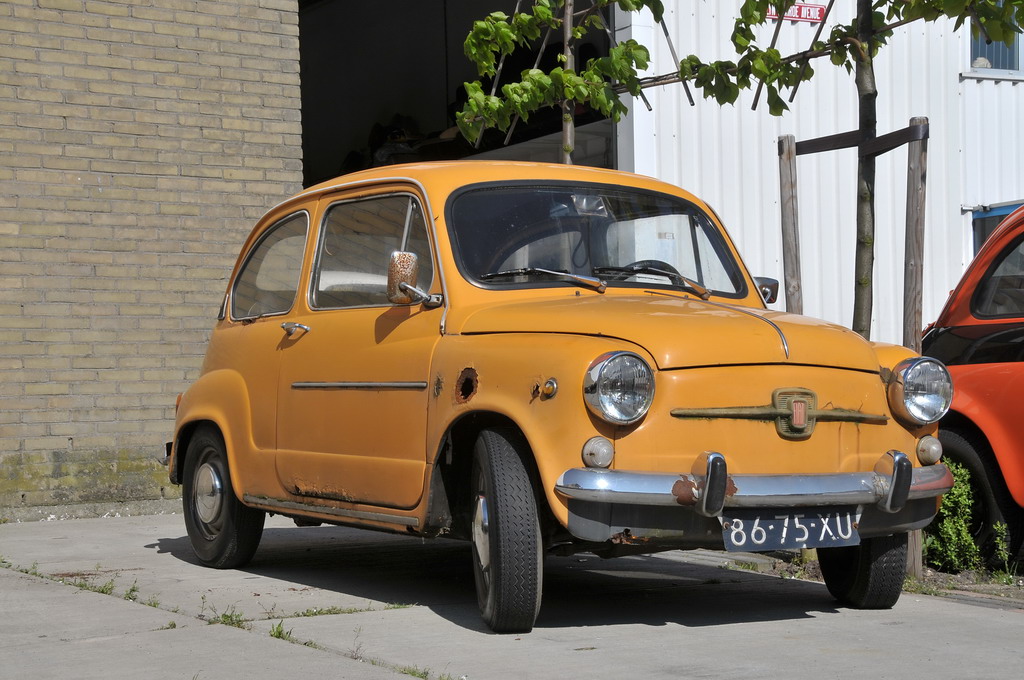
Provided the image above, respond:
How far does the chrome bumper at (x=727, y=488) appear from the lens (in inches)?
198

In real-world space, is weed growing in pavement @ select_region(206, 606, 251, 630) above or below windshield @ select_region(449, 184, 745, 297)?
below

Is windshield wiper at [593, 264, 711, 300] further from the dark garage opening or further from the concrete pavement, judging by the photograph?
the dark garage opening

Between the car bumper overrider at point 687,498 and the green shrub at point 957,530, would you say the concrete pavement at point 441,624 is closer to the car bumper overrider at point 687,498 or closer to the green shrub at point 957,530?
the car bumper overrider at point 687,498

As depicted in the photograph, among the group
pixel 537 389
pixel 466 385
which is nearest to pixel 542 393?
pixel 537 389

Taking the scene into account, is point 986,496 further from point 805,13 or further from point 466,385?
point 805,13

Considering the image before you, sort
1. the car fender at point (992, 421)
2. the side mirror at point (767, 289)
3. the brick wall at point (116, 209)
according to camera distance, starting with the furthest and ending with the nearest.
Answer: the brick wall at point (116, 209) < the car fender at point (992, 421) < the side mirror at point (767, 289)

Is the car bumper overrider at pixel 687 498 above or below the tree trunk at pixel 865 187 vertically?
below

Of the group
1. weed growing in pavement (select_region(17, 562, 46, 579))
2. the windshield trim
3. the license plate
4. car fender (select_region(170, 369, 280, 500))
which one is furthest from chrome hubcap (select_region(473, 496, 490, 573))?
weed growing in pavement (select_region(17, 562, 46, 579))

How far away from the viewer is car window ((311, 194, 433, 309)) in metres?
6.39

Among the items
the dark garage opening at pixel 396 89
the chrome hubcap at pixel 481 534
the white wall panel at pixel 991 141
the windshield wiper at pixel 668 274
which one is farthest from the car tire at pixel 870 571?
the white wall panel at pixel 991 141

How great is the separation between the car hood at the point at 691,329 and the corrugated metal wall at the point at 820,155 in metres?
6.98

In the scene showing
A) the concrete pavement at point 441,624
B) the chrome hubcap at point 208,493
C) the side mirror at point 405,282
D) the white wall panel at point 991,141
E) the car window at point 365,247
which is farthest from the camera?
the white wall panel at point 991,141

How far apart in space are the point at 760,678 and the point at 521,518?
1.08 meters

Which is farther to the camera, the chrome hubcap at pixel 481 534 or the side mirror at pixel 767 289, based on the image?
the side mirror at pixel 767 289
